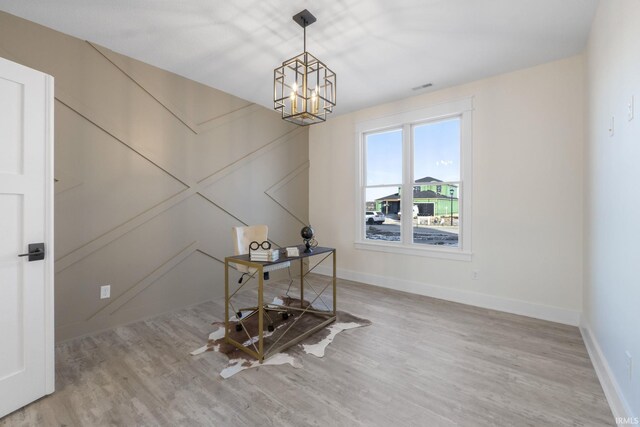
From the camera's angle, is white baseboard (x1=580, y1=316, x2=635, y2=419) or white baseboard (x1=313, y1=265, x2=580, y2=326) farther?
white baseboard (x1=313, y1=265, x2=580, y2=326)

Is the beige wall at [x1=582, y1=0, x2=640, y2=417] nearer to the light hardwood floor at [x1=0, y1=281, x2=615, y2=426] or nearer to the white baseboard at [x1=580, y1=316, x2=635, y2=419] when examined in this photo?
the white baseboard at [x1=580, y1=316, x2=635, y2=419]

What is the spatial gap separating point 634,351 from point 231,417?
7.31 feet

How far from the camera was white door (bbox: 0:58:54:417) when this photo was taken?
5.38ft

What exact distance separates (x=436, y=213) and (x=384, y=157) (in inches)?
47.6

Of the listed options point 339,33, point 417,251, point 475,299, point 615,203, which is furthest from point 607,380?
point 339,33

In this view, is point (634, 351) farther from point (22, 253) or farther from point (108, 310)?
point (108, 310)

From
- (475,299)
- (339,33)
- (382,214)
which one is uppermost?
(339,33)

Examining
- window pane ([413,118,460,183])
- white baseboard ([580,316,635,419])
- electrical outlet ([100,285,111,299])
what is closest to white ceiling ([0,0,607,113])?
window pane ([413,118,460,183])

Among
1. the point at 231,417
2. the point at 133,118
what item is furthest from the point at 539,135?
the point at 133,118

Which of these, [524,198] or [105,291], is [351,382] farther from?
[524,198]

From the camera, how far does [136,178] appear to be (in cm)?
299

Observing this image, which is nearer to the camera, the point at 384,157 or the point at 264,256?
the point at 264,256

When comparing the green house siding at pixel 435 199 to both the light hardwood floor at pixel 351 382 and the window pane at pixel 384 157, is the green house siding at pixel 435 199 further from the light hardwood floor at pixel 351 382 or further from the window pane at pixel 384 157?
the light hardwood floor at pixel 351 382

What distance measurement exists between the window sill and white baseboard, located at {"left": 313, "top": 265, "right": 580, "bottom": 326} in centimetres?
42
